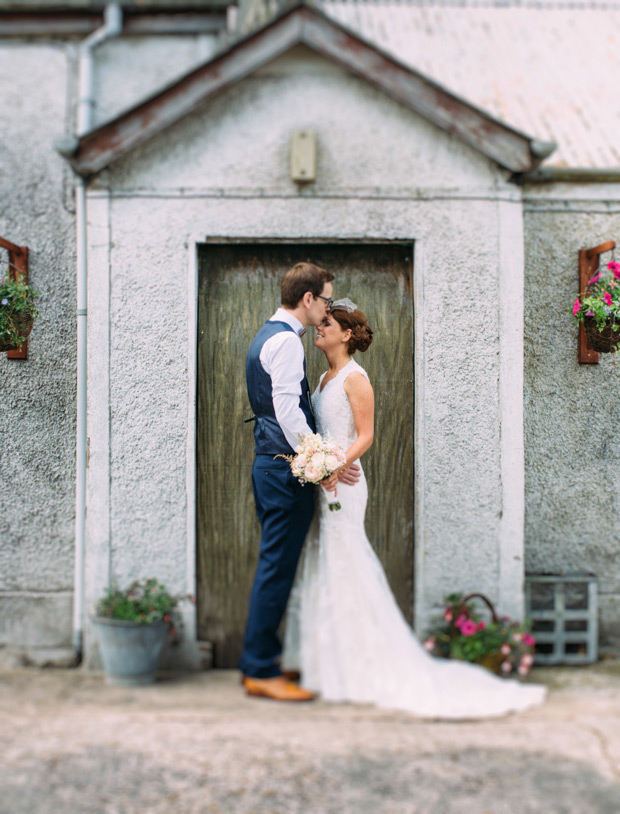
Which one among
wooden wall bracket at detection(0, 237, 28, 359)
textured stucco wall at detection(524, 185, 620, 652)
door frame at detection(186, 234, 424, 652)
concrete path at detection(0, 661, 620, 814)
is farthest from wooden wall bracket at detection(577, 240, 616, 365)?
wooden wall bracket at detection(0, 237, 28, 359)

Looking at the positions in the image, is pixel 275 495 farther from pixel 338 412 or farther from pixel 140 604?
pixel 140 604

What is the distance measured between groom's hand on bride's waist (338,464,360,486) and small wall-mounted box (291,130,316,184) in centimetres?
186

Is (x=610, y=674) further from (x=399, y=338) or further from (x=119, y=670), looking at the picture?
(x=119, y=670)

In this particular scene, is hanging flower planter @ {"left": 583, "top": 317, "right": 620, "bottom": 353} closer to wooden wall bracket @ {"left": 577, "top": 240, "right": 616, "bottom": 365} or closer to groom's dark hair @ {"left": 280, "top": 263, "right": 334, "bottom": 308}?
wooden wall bracket @ {"left": 577, "top": 240, "right": 616, "bottom": 365}

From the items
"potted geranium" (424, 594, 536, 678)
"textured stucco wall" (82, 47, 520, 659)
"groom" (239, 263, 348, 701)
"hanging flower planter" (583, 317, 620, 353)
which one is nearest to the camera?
Answer: "groom" (239, 263, 348, 701)

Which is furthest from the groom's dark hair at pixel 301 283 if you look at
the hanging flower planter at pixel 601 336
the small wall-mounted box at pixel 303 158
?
the hanging flower planter at pixel 601 336

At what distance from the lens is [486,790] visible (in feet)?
10.4

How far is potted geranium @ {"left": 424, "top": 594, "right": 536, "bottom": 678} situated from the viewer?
418 cm

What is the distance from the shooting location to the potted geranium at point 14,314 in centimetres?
439

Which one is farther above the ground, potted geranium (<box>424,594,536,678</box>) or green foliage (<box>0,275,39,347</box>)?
green foliage (<box>0,275,39,347</box>)

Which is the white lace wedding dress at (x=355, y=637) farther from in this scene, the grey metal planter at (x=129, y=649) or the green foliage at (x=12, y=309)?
the green foliage at (x=12, y=309)

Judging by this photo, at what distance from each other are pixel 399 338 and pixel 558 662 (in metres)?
2.37

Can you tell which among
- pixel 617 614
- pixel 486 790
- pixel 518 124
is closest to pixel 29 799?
pixel 486 790

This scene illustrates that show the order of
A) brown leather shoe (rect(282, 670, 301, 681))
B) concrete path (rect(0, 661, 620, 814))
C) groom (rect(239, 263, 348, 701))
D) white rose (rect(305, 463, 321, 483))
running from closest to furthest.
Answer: concrete path (rect(0, 661, 620, 814)), white rose (rect(305, 463, 321, 483)), groom (rect(239, 263, 348, 701)), brown leather shoe (rect(282, 670, 301, 681))
